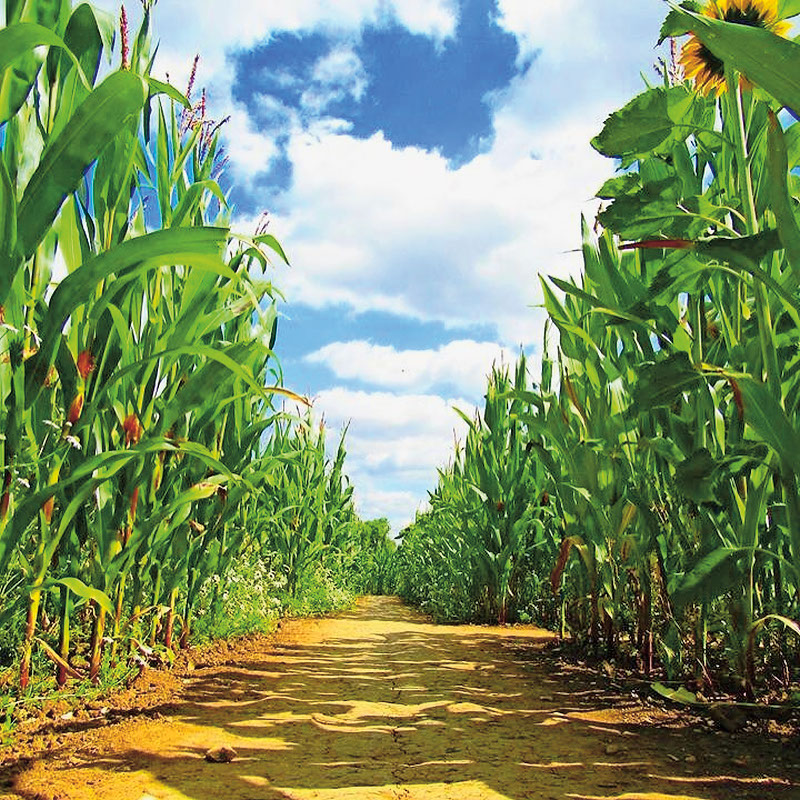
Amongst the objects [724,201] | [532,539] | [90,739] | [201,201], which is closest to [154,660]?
[90,739]

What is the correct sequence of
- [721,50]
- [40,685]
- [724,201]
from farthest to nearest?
1. [724,201]
2. [40,685]
3. [721,50]

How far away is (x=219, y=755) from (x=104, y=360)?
1003 millimetres

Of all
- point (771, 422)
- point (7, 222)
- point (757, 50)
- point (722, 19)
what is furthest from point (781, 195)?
point (7, 222)

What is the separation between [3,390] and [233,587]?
208 centimetres

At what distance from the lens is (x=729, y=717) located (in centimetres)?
163

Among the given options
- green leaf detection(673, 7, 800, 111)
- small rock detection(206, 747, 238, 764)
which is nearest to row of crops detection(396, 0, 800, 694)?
green leaf detection(673, 7, 800, 111)

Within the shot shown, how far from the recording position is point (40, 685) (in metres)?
1.67

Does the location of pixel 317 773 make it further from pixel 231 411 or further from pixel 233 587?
pixel 233 587

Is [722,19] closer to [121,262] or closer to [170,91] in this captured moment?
[170,91]

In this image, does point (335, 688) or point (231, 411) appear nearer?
point (335, 688)

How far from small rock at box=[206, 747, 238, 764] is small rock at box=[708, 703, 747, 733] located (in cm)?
111

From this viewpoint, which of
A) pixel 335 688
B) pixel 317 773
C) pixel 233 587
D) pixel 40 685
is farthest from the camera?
pixel 233 587

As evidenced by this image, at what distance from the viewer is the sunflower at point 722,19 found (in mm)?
1673

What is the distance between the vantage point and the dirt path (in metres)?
1.25
